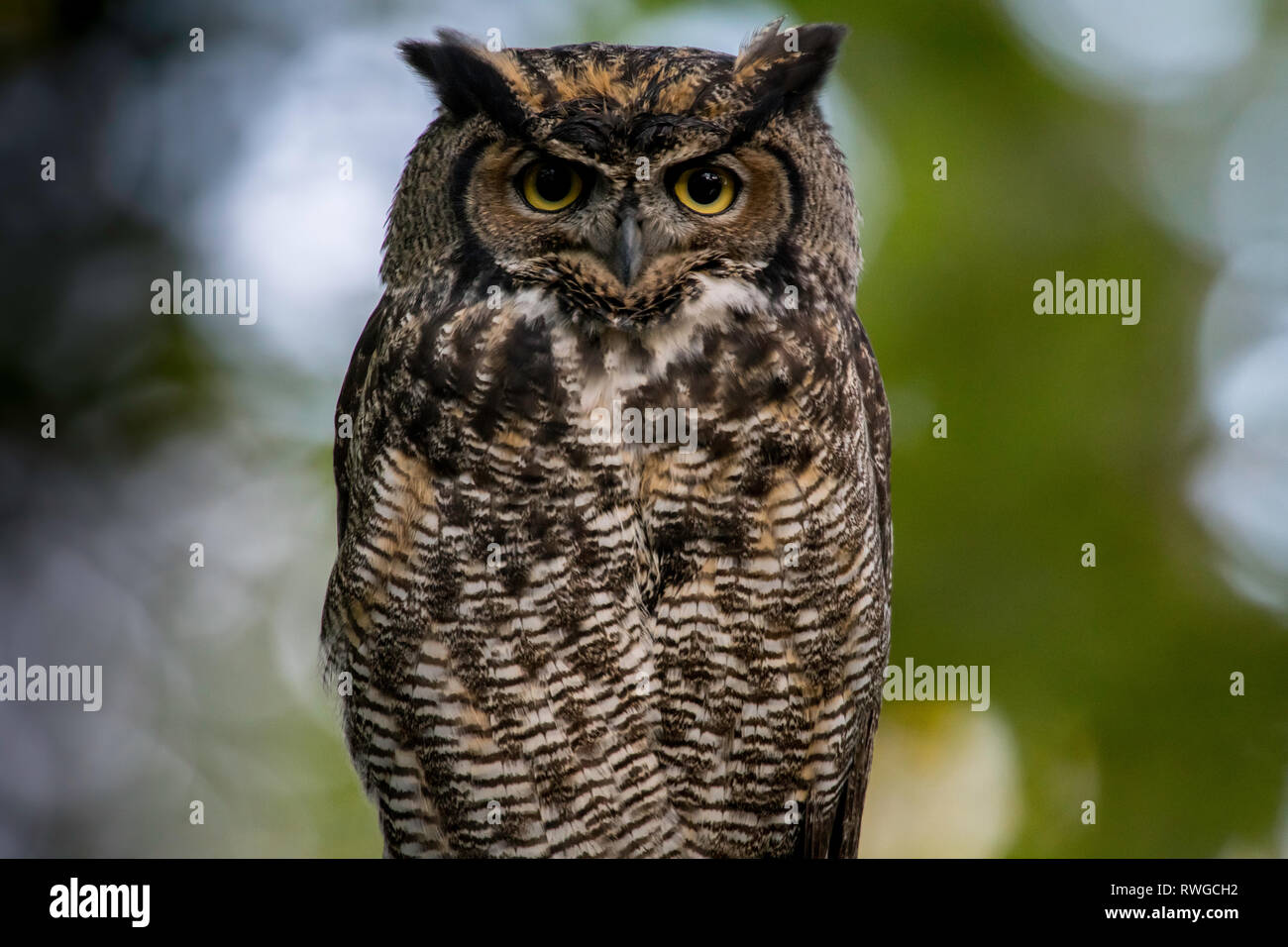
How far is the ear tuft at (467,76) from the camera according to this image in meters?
2.27

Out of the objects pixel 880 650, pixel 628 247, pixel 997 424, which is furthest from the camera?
pixel 997 424

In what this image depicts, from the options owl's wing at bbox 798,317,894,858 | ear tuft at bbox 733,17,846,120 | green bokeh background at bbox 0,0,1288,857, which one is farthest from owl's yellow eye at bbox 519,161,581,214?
green bokeh background at bbox 0,0,1288,857

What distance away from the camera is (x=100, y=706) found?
5.39 metres

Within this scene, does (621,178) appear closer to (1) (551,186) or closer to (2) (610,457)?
(1) (551,186)

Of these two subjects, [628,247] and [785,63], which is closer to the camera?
[628,247]

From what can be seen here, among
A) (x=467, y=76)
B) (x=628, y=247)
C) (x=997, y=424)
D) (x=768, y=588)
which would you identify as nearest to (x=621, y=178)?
(x=628, y=247)

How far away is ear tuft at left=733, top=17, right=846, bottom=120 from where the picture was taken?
234 centimetres

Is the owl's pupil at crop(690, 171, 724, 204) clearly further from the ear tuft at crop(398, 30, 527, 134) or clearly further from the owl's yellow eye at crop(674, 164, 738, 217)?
the ear tuft at crop(398, 30, 527, 134)

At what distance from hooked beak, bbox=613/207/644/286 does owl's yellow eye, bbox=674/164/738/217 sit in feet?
0.46

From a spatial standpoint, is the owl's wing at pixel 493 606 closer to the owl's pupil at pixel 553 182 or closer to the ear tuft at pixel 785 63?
the owl's pupil at pixel 553 182

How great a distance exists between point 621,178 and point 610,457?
0.56 meters

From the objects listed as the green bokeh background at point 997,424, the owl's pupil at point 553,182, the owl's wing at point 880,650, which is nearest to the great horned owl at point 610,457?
the owl's pupil at point 553,182

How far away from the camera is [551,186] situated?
229 cm

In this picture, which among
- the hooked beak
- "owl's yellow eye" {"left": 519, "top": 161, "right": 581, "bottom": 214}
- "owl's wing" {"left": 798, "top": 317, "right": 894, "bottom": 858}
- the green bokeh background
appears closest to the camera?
the hooked beak
